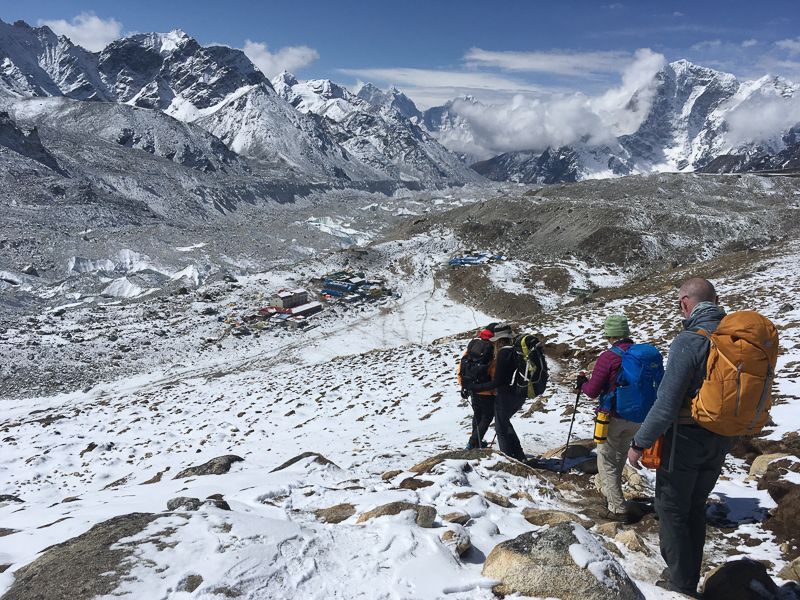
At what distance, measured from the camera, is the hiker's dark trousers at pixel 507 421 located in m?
6.51

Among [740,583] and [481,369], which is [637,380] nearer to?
[740,583]

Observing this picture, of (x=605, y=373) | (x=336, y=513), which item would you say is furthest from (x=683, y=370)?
(x=336, y=513)

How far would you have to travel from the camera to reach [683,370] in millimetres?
3410

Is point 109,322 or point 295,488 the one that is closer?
point 295,488

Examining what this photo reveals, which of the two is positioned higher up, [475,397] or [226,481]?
[475,397]

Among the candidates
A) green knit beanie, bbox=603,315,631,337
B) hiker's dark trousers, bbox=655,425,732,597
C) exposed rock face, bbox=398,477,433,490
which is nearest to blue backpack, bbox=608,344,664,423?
green knit beanie, bbox=603,315,631,337

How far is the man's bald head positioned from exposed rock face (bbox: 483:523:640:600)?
87.6 inches

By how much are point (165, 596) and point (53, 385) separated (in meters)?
27.4

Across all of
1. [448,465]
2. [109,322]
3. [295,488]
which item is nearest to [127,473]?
[295,488]

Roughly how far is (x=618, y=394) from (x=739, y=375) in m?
1.90

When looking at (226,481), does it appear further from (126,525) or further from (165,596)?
(165,596)

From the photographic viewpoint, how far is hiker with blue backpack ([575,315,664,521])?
15.4 ft

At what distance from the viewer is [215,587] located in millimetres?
3203

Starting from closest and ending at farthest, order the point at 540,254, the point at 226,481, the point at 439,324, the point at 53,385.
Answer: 1. the point at 226,481
2. the point at 53,385
3. the point at 439,324
4. the point at 540,254
